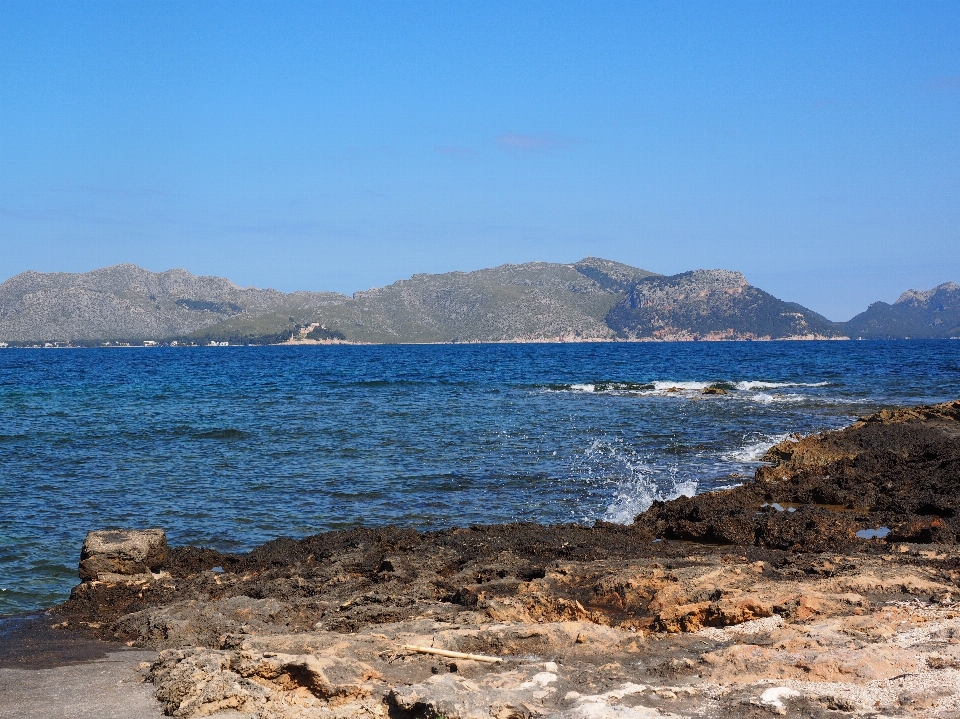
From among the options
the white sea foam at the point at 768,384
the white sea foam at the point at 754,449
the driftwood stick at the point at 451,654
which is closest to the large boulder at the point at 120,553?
the driftwood stick at the point at 451,654

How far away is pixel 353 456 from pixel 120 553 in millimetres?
12113

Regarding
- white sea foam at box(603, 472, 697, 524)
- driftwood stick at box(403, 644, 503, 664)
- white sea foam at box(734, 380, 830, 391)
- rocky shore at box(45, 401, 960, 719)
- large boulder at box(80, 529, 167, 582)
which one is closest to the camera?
rocky shore at box(45, 401, 960, 719)

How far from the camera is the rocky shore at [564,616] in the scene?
6.24 meters

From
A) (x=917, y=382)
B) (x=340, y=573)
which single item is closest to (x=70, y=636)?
(x=340, y=573)

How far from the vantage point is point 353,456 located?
2277 centimetres

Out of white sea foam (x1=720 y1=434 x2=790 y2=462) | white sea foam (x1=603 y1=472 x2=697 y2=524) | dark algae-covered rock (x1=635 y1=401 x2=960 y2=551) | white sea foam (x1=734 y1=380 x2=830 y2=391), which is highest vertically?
white sea foam (x1=734 y1=380 x2=830 y2=391)

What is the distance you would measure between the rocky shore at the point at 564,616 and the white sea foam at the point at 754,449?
7.82m

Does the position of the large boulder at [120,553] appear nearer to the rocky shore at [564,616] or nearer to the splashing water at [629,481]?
the rocky shore at [564,616]

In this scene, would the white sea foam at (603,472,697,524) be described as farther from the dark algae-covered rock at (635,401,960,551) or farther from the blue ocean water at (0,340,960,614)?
the dark algae-covered rock at (635,401,960,551)

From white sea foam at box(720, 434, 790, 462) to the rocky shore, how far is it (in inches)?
308

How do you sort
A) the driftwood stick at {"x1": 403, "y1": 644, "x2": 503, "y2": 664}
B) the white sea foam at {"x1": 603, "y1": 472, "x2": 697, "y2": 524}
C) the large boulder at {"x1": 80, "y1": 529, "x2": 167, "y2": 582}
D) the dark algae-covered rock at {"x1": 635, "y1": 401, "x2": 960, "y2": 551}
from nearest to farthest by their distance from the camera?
1. the driftwood stick at {"x1": 403, "y1": 644, "x2": 503, "y2": 664}
2. the large boulder at {"x1": 80, "y1": 529, "x2": 167, "y2": 582}
3. the dark algae-covered rock at {"x1": 635, "y1": 401, "x2": 960, "y2": 551}
4. the white sea foam at {"x1": 603, "y1": 472, "x2": 697, "y2": 524}

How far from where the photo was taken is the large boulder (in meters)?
10.6

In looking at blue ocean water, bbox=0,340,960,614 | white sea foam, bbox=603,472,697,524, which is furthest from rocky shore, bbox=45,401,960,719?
blue ocean water, bbox=0,340,960,614

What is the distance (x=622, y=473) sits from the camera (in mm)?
19844
